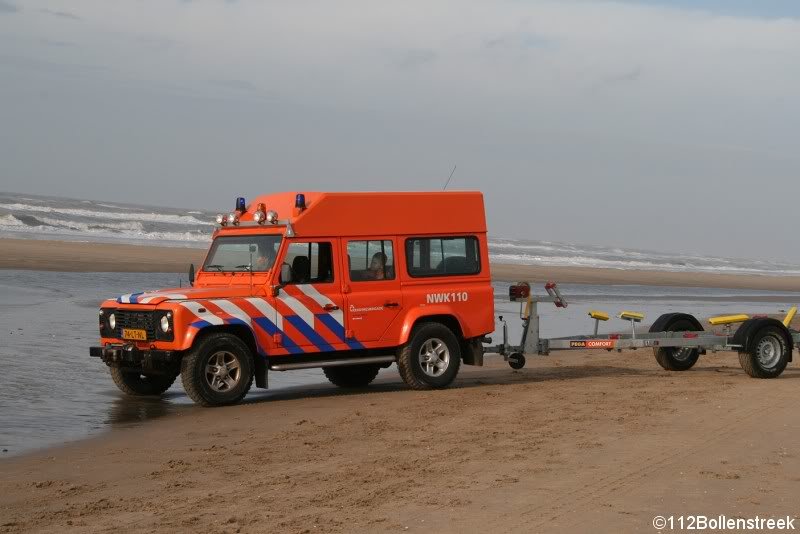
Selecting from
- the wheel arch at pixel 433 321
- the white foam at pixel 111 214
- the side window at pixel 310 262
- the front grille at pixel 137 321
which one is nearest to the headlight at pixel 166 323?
the front grille at pixel 137 321

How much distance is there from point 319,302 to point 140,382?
7.05ft

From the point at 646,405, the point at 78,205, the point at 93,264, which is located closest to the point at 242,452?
the point at 646,405

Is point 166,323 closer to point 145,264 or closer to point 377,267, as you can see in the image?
point 377,267

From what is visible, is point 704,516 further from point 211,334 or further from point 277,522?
point 211,334

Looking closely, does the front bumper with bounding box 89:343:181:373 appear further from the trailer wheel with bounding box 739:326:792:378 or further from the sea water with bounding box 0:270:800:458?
the trailer wheel with bounding box 739:326:792:378

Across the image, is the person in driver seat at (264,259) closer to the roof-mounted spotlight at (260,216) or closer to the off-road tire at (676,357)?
the roof-mounted spotlight at (260,216)

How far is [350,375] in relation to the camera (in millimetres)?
13852

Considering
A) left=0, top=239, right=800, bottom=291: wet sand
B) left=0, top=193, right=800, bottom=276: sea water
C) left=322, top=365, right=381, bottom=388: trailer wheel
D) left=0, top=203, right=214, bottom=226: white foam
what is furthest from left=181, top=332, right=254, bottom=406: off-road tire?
left=0, top=203, right=214, bottom=226: white foam

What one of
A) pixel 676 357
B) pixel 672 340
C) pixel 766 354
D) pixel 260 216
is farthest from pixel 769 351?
pixel 260 216

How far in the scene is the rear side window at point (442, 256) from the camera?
13125mm

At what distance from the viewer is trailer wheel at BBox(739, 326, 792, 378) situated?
1407 cm

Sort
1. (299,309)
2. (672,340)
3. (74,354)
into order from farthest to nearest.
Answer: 1. (74,354)
2. (672,340)
3. (299,309)

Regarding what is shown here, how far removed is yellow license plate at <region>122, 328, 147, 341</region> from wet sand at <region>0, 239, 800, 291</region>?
1974 centimetres

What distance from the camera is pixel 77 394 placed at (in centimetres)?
1208
